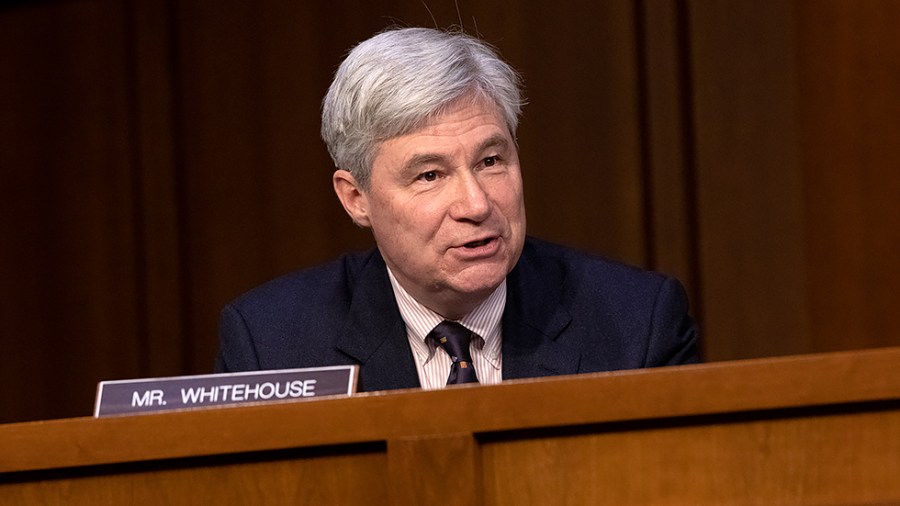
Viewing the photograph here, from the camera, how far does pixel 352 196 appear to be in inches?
91.8

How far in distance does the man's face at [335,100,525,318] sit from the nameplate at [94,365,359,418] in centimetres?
58

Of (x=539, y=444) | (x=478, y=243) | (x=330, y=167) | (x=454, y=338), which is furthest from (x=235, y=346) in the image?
(x=330, y=167)

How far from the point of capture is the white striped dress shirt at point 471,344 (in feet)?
7.26

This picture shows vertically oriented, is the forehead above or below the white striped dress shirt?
above

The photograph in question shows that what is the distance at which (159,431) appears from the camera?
55.1 inches

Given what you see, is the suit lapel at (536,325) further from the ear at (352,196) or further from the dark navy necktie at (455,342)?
the ear at (352,196)

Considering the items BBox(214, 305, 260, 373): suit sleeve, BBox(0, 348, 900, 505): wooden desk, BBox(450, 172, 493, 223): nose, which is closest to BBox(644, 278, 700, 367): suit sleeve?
BBox(450, 172, 493, 223): nose

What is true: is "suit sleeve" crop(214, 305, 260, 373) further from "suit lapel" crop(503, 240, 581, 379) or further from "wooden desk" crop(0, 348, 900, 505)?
"wooden desk" crop(0, 348, 900, 505)

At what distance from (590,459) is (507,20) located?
2.35 m

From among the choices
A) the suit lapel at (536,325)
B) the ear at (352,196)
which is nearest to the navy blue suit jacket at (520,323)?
the suit lapel at (536,325)

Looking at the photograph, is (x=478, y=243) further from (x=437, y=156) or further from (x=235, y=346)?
(x=235, y=346)

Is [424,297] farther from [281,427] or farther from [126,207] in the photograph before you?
[126,207]

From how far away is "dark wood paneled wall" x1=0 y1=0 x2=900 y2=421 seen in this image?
317 centimetres

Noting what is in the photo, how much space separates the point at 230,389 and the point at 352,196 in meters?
0.81
